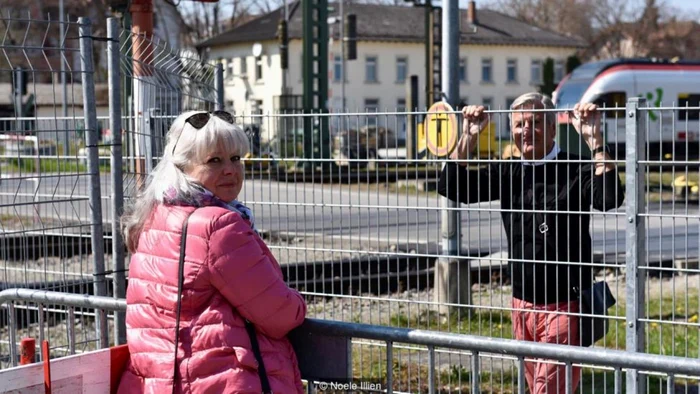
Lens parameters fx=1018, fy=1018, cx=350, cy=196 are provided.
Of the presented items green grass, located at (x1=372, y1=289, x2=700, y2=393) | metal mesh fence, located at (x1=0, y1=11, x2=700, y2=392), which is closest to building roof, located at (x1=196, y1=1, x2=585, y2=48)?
green grass, located at (x1=372, y1=289, x2=700, y2=393)

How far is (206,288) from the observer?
3553mm

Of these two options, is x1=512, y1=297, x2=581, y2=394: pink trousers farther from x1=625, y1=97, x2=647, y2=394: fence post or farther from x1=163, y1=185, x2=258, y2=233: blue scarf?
x1=163, y1=185, x2=258, y2=233: blue scarf

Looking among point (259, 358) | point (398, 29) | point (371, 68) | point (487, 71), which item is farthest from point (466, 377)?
point (487, 71)

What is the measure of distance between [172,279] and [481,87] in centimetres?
7086

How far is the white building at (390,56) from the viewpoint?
65.4 meters

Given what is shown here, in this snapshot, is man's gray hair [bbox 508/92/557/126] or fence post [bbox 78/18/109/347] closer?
man's gray hair [bbox 508/92/557/126]

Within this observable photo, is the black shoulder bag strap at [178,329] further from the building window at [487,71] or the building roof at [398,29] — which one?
the building window at [487,71]

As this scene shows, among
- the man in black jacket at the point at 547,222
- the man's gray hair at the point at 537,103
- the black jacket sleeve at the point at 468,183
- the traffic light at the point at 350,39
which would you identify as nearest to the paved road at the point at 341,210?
the black jacket sleeve at the point at 468,183

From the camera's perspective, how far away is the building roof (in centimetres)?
6763

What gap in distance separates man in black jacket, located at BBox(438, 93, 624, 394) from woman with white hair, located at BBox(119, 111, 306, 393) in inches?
75.0

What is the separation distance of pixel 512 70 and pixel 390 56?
10.7 metres

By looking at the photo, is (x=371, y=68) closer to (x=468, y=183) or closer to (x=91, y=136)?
(x=91, y=136)

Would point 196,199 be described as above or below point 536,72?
below

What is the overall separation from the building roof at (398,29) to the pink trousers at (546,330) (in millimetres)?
58987
